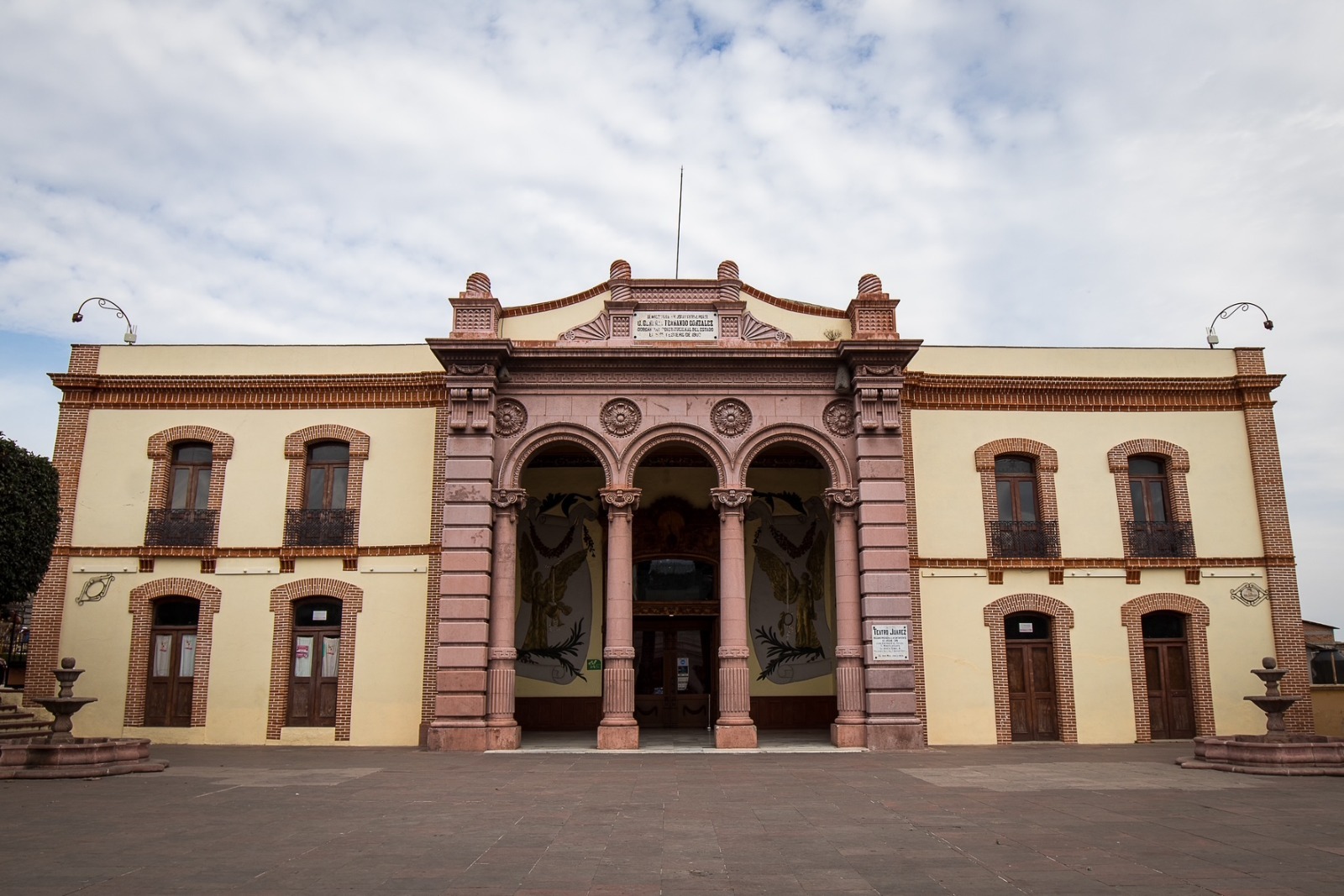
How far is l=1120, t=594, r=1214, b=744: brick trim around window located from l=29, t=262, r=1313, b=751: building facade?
55mm

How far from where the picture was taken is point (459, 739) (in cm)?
1777

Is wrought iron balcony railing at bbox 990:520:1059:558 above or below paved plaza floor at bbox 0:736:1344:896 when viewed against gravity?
above

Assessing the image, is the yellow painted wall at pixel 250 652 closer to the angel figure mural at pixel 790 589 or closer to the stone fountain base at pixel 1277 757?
the angel figure mural at pixel 790 589

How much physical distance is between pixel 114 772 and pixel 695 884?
424 inches

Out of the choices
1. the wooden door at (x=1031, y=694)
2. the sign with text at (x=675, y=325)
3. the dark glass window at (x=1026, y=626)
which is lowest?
the wooden door at (x=1031, y=694)

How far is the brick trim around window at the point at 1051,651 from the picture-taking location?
19656mm

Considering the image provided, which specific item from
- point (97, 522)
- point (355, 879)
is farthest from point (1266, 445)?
point (97, 522)

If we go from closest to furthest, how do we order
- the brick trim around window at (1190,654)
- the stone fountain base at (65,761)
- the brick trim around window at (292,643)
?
the stone fountain base at (65,761), the brick trim around window at (292,643), the brick trim around window at (1190,654)

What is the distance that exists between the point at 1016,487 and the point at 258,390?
53.8 feet

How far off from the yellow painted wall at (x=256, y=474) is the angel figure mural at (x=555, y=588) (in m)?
2.95

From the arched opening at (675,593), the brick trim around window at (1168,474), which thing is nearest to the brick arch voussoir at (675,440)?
the arched opening at (675,593)

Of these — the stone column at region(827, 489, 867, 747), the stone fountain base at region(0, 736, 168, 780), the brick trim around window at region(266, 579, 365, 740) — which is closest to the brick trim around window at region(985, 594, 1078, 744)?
the stone column at region(827, 489, 867, 747)

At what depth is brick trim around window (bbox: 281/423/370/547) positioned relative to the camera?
2042 cm

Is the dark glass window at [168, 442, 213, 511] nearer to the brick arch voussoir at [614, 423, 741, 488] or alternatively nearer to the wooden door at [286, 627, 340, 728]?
the wooden door at [286, 627, 340, 728]
